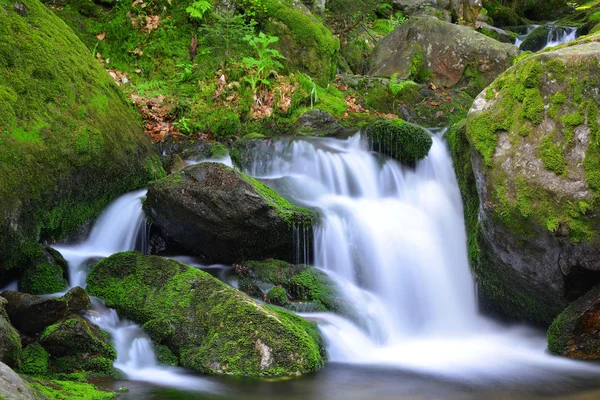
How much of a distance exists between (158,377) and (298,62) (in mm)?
8279

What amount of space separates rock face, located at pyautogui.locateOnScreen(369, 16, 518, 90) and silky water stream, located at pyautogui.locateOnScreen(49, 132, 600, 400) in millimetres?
5306

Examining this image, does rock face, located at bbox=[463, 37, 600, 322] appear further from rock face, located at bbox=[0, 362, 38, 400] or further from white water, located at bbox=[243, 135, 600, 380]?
rock face, located at bbox=[0, 362, 38, 400]

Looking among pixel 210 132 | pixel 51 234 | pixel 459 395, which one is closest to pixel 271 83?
pixel 210 132

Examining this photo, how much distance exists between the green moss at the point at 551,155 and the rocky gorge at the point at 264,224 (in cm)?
1

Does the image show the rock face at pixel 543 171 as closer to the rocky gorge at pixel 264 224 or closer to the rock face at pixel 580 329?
the rocky gorge at pixel 264 224

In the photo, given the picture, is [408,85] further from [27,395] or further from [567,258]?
[27,395]

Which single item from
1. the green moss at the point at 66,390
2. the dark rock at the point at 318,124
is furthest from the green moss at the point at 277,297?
the dark rock at the point at 318,124

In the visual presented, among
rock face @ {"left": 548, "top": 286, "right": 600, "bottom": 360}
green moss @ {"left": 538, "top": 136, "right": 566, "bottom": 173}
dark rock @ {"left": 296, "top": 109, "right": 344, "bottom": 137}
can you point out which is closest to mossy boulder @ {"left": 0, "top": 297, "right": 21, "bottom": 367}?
green moss @ {"left": 538, "top": 136, "right": 566, "bottom": 173}

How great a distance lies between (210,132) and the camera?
970 centimetres

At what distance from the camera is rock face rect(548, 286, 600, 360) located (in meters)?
4.96

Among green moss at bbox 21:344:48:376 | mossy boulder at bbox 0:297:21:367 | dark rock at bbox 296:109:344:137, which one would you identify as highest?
dark rock at bbox 296:109:344:137

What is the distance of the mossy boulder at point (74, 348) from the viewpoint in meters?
4.42

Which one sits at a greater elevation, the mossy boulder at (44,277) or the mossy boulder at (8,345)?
the mossy boulder at (44,277)

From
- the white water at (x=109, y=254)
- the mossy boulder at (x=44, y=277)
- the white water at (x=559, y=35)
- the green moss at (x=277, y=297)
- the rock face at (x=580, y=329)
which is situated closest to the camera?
the white water at (x=109, y=254)
